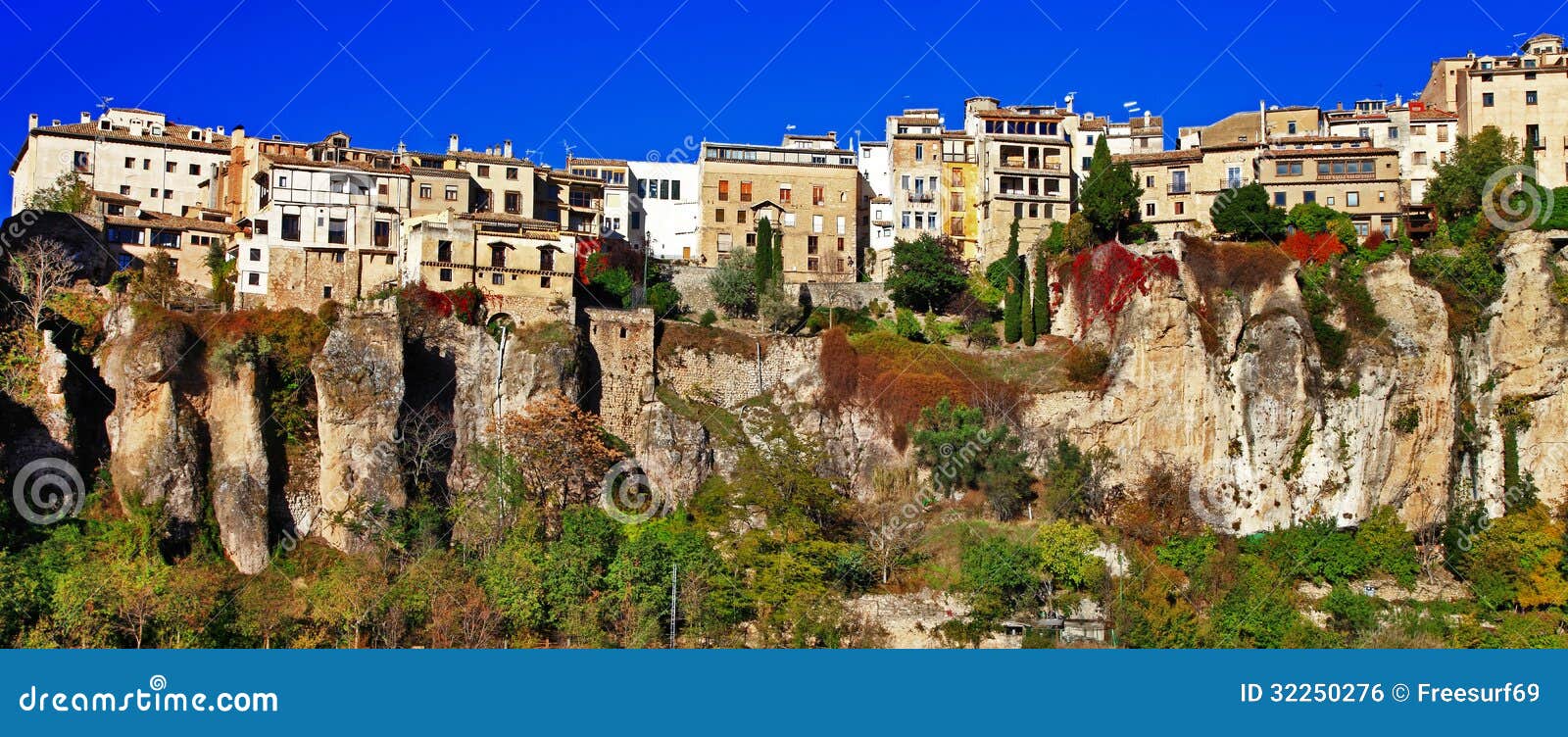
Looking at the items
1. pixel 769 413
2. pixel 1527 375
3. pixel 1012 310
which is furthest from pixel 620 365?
pixel 1527 375

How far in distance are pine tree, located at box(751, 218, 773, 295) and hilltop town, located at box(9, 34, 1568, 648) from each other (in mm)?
172

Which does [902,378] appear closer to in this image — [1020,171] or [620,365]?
[620,365]

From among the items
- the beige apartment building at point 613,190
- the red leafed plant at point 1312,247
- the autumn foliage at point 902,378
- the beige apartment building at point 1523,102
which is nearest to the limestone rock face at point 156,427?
the autumn foliage at point 902,378

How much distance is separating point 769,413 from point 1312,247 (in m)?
20.6

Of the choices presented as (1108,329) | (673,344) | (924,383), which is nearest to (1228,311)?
(1108,329)

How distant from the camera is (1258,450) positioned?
195 feet

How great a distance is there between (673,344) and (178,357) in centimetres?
1668

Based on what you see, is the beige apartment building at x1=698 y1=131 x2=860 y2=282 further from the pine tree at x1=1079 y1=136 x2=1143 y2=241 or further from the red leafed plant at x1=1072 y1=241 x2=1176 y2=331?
the red leafed plant at x1=1072 y1=241 x2=1176 y2=331

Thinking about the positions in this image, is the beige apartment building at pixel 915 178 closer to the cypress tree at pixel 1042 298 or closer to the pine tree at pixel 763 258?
the pine tree at pixel 763 258

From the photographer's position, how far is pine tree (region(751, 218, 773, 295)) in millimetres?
68500

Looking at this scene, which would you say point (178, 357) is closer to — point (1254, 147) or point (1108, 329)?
point (1108, 329)

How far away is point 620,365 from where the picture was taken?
61531 mm

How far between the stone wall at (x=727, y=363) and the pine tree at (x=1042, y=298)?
8031 mm

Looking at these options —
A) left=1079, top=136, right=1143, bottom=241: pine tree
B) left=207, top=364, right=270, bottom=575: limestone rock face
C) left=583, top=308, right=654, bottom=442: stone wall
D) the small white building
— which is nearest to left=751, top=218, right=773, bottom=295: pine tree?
the small white building
